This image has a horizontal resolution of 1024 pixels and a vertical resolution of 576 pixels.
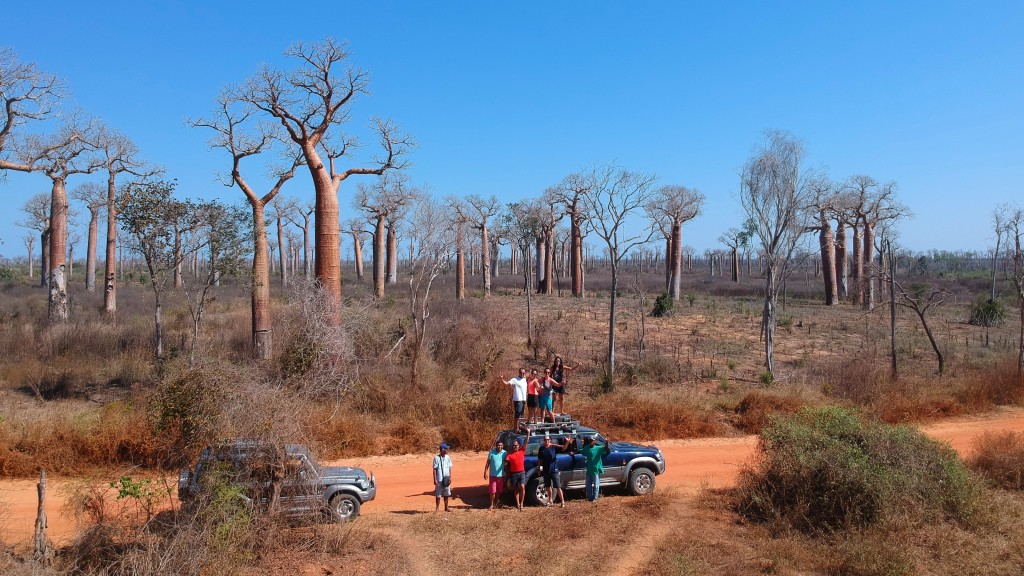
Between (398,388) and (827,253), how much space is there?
3572 centimetres

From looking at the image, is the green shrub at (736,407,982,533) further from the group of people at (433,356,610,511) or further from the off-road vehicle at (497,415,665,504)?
the group of people at (433,356,610,511)

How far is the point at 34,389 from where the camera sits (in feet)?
51.5

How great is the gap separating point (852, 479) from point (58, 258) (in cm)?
2398

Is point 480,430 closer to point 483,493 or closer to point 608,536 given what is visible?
point 483,493

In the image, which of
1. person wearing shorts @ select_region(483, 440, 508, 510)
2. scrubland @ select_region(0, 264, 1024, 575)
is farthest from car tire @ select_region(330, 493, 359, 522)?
person wearing shorts @ select_region(483, 440, 508, 510)

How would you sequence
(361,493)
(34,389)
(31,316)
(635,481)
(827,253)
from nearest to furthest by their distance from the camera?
(361,493)
(635,481)
(34,389)
(31,316)
(827,253)

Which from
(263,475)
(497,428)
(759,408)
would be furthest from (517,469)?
(759,408)

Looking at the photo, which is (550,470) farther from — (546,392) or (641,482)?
(546,392)

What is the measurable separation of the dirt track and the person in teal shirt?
5.73 ft

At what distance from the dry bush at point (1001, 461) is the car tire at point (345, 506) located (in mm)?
9925

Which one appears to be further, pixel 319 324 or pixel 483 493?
pixel 319 324

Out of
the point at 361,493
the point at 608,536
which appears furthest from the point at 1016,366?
the point at 361,493

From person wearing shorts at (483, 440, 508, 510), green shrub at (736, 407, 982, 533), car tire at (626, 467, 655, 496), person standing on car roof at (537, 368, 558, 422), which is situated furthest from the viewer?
person standing on car roof at (537, 368, 558, 422)

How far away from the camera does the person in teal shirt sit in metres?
10.6
